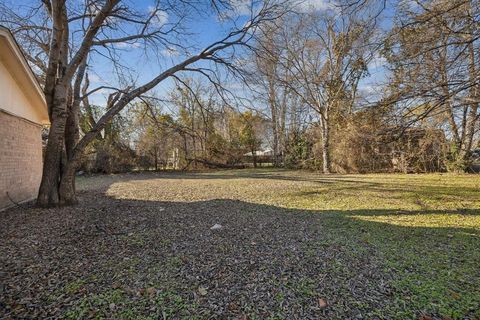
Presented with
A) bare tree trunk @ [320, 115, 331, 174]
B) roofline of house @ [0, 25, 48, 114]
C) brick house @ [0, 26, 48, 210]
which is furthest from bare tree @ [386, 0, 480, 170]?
A: bare tree trunk @ [320, 115, 331, 174]

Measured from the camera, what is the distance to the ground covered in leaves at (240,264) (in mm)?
1912

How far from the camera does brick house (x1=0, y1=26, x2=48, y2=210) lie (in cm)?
512

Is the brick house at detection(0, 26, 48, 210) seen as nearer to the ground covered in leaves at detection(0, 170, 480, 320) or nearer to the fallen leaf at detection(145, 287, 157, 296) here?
the ground covered in leaves at detection(0, 170, 480, 320)

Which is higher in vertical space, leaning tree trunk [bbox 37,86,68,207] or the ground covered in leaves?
leaning tree trunk [bbox 37,86,68,207]

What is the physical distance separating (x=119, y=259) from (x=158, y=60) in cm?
532

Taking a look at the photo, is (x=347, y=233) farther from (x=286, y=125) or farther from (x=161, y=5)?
(x=286, y=125)

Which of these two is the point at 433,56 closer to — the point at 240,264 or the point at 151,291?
the point at 240,264

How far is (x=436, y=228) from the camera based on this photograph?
3.88 metres

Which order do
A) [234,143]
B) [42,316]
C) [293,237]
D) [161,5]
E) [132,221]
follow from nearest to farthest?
[42,316], [293,237], [132,221], [161,5], [234,143]

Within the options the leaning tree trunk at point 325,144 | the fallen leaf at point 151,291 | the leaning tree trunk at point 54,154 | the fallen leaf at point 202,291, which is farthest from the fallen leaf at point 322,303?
the leaning tree trunk at point 325,144

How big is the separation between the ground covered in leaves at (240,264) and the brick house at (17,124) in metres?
1.42

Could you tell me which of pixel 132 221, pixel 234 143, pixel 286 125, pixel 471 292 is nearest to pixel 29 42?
pixel 132 221

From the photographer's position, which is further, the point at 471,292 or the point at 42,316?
the point at 471,292

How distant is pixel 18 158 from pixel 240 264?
248 inches
